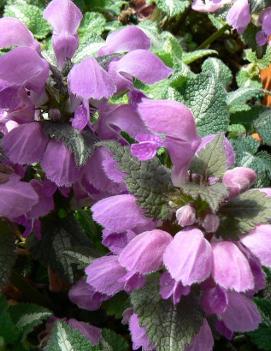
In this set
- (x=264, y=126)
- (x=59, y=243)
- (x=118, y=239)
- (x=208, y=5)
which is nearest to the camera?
Result: (x=118, y=239)

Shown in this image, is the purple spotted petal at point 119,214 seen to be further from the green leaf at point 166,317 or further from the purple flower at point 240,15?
the purple flower at point 240,15

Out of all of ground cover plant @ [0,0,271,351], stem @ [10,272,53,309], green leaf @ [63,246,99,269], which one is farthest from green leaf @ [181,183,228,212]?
stem @ [10,272,53,309]

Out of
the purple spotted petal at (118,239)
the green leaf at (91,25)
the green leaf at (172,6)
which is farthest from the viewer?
the green leaf at (172,6)

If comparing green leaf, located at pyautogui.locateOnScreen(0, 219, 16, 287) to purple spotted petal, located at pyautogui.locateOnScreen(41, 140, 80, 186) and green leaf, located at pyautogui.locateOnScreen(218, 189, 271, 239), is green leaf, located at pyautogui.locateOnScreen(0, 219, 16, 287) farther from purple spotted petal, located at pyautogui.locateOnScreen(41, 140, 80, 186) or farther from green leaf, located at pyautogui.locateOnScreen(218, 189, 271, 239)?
green leaf, located at pyautogui.locateOnScreen(218, 189, 271, 239)

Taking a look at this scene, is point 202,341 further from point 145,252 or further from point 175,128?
point 175,128

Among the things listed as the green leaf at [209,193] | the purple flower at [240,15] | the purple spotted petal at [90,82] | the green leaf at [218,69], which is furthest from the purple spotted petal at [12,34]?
the purple flower at [240,15]

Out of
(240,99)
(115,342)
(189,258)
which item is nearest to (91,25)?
(240,99)
